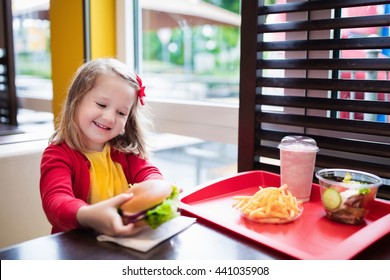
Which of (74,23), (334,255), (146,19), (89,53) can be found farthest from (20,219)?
(334,255)

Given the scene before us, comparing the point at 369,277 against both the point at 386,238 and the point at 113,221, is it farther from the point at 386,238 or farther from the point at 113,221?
the point at 113,221

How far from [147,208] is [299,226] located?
0.32m

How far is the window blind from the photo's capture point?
37.7 inches

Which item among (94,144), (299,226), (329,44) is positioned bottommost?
(299,226)

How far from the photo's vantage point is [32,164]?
4.53 ft

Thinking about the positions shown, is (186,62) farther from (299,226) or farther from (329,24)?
(299,226)

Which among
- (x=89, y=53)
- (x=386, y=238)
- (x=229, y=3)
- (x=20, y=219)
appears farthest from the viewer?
(x=89, y=53)

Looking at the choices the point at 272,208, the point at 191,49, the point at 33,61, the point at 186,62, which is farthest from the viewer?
the point at 33,61

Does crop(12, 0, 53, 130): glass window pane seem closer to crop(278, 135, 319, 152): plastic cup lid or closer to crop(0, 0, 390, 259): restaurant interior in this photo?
crop(0, 0, 390, 259): restaurant interior

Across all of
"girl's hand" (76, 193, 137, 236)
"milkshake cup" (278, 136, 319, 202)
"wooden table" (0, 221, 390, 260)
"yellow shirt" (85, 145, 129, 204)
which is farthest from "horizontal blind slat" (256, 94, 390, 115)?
"girl's hand" (76, 193, 137, 236)

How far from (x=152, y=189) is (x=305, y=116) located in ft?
1.74

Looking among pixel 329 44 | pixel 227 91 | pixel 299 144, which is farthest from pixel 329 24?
pixel 227 91

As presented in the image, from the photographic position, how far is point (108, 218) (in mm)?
706

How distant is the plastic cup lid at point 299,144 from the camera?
0.96m
